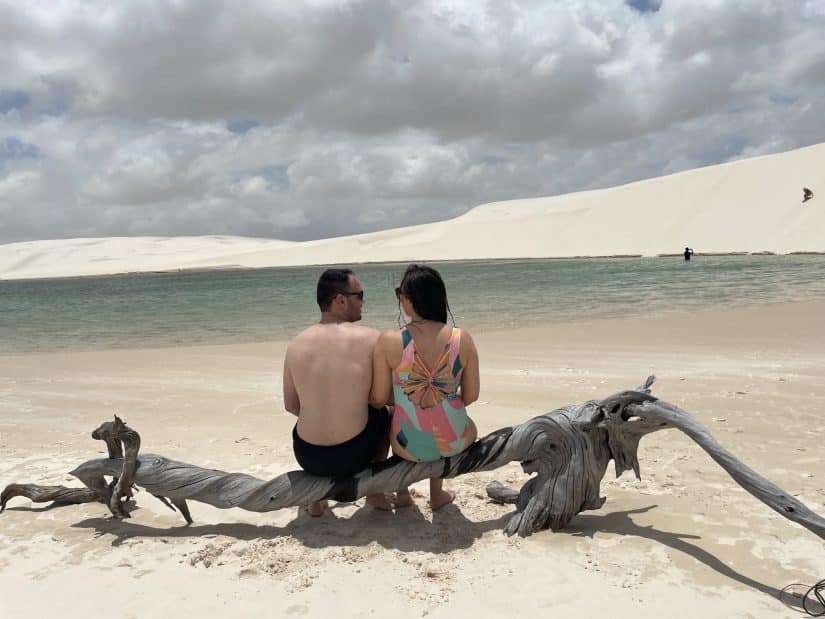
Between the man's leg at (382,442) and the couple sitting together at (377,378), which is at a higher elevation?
the couple sitting together at (377,378)

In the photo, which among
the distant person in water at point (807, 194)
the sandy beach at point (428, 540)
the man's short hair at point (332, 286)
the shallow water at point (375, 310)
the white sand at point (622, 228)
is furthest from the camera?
the white sand at point (622, 228)

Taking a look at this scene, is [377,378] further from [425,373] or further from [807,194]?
[807,194]

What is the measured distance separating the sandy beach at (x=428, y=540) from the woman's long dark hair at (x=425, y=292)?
119 centimetres

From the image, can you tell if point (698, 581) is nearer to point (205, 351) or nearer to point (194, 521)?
point (194, 521)

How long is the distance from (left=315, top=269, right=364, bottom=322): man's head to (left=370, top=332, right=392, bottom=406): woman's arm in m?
0.24

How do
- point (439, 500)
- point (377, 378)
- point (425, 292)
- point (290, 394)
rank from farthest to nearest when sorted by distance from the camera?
point (439, 500)
point (290, 394)
point (377, 378)
point (425, 292)

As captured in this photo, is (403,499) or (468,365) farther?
(403,499)

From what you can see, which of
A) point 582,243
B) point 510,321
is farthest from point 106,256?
point 510,321

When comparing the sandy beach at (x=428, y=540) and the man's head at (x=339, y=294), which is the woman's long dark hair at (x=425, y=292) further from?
the sandy beach at (x=428, y=540)

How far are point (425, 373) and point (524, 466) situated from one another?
0.82 metres

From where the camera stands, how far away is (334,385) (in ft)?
10.6

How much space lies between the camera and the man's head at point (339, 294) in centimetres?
331

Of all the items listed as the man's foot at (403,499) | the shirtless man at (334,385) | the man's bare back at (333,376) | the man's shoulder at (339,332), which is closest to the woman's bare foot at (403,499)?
the man's foot at (403,499)

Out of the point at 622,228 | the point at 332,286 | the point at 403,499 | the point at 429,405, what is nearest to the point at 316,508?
the point at 403,499
